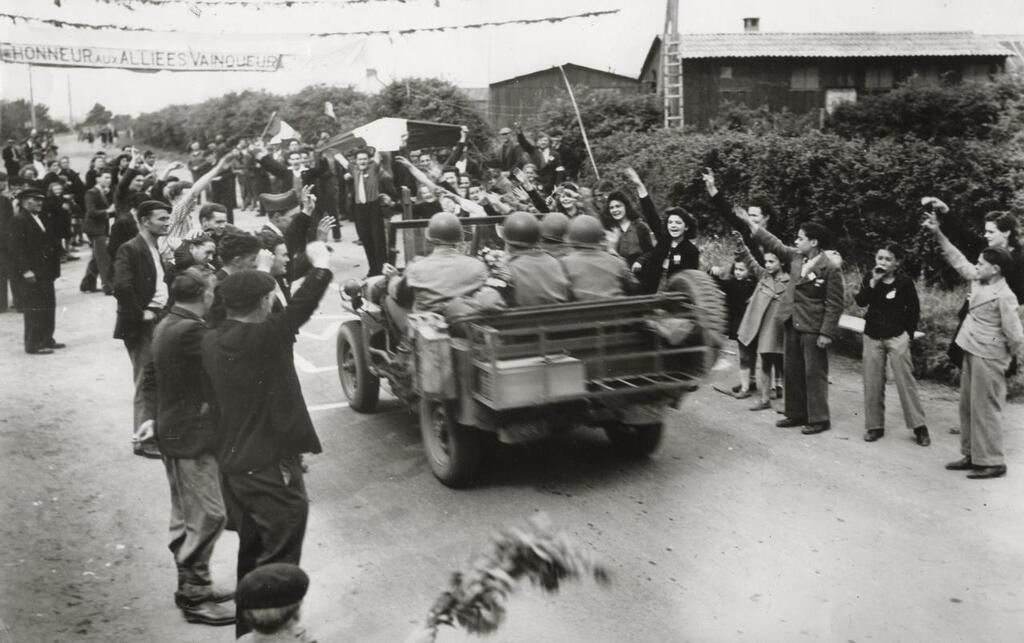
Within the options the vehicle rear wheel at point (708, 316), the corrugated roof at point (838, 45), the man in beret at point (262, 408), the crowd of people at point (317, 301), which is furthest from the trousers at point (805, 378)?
the corrugated roof at point (838, 45)

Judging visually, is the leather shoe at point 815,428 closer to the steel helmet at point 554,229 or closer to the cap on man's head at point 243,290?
the steel helmet at point 554,229

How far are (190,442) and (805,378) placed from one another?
5020mm

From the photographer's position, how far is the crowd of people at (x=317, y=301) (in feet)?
13.7

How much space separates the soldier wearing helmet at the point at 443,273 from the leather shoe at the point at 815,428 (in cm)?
301

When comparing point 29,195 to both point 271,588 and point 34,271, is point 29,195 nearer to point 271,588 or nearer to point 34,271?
point 34,271

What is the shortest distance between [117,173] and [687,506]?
13098 mm

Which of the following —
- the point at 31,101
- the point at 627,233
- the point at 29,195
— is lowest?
the point at 627,233

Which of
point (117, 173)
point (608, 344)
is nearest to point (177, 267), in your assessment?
point (608, 344)

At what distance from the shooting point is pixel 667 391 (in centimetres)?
616

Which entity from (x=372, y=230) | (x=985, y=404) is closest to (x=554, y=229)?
(x=985, y=404)

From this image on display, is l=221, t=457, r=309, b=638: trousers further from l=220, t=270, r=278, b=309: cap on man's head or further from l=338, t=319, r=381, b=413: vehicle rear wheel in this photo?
l=338, t=319, r=381, b=413: vehicle rear wheel

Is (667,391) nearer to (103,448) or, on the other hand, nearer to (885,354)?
(885,354)

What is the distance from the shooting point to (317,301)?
4227mm

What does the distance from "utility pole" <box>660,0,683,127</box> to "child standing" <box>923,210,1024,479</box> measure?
42.7 ft
